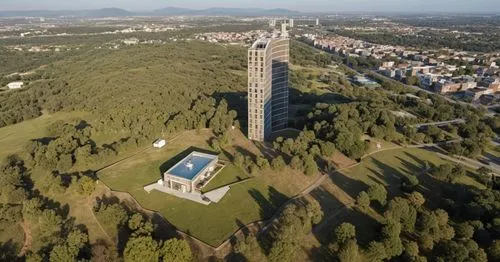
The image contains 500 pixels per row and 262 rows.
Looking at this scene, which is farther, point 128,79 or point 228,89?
point 128,79

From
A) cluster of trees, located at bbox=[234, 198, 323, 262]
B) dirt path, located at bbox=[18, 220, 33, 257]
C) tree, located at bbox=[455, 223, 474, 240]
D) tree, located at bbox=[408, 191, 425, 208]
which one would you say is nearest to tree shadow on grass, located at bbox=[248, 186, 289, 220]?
cluster of trees, located at bbox=[234, 198, 323, 262]

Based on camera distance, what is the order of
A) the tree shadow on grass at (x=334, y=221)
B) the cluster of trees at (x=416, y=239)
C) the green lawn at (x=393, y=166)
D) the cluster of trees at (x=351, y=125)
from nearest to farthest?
the cluster of trees at (x=416, y=239), the tree shadow on grass at (x=334, y=221), the green lawn at (x=393, y=166), the cluster of trees at (x=351, y=125)

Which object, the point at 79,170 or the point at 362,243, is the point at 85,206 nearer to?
the point at 79,170

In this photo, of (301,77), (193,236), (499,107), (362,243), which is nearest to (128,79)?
→ (301,77)

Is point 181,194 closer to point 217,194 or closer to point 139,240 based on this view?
point 217,194

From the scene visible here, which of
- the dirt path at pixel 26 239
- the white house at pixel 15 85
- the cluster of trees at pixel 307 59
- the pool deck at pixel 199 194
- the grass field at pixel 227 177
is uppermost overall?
the cluster of trees at pixel 307 59

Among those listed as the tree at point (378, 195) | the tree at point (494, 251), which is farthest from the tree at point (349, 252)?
the tree at point (494, 251)

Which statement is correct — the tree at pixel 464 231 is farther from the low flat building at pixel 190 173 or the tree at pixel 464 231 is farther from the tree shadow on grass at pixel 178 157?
the tree shadow on grass at pixel 178 157

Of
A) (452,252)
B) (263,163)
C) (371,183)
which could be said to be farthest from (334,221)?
(263,163)
